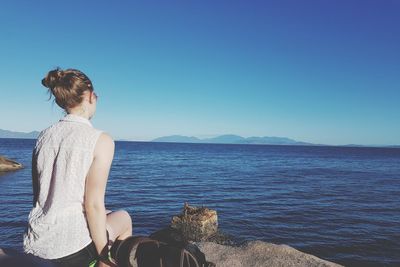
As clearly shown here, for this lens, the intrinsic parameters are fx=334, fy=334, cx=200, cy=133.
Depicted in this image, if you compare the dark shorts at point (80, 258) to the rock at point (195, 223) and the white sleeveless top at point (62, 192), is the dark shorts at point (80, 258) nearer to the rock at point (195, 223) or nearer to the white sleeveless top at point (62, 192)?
the white sleeveless top at point (62, 192)

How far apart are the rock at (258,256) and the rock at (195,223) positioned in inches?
240

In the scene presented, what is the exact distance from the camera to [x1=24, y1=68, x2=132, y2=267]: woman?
2.67 metres

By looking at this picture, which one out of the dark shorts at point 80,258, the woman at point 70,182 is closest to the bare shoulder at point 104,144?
the woman at point 70,182

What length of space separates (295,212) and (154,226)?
888 cm

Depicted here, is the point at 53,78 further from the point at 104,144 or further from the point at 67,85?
the point at 104,144

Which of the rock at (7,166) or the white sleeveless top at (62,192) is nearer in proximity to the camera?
the white sleeveless top at (62,192)

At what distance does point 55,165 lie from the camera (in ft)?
8.89

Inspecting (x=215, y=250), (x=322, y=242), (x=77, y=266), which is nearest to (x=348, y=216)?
(x=322, y=242)

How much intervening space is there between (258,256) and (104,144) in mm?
4885

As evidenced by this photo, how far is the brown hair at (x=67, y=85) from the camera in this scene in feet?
9.21

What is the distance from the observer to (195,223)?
13.2m

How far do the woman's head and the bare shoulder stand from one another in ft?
1.19

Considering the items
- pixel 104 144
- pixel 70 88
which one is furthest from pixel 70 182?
pixel 70 88

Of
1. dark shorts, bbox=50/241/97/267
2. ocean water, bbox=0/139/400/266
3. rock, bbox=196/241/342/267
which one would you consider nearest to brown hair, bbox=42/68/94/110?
dark shorts, bbox=50/241/97/267
